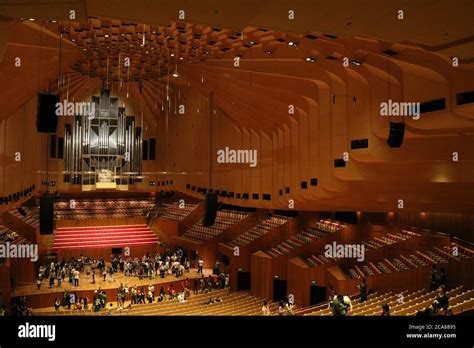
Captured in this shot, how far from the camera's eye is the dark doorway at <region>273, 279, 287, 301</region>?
1181 cm

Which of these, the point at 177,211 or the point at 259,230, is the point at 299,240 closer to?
the point at 259,230

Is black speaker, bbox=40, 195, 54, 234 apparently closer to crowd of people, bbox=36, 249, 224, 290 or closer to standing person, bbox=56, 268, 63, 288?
crowd of people, bbox=36, 249, 224, 290

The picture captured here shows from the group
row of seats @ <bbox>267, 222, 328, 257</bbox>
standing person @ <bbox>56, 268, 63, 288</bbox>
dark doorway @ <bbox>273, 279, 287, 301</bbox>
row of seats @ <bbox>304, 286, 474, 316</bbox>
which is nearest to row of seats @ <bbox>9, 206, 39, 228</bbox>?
standing person @ <bbox>56, 268, 63, 288</bbox>

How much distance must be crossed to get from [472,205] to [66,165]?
14.0m

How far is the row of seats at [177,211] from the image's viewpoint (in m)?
18.1

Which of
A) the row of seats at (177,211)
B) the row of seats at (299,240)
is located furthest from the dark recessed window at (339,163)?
the row of seats at (177,211)

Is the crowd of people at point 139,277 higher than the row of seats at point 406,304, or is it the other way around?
the row of seats at point 406,304

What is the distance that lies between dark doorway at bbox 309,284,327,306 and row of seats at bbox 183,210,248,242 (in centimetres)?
536

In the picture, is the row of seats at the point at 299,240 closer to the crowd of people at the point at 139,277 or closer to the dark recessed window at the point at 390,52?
the crowd of people at the point at 139,277

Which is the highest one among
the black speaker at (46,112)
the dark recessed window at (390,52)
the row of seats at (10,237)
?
the dark recessed window at (390,52)

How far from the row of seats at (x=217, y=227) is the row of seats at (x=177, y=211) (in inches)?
36.3

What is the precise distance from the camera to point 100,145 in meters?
17.3

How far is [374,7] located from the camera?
109 inches
